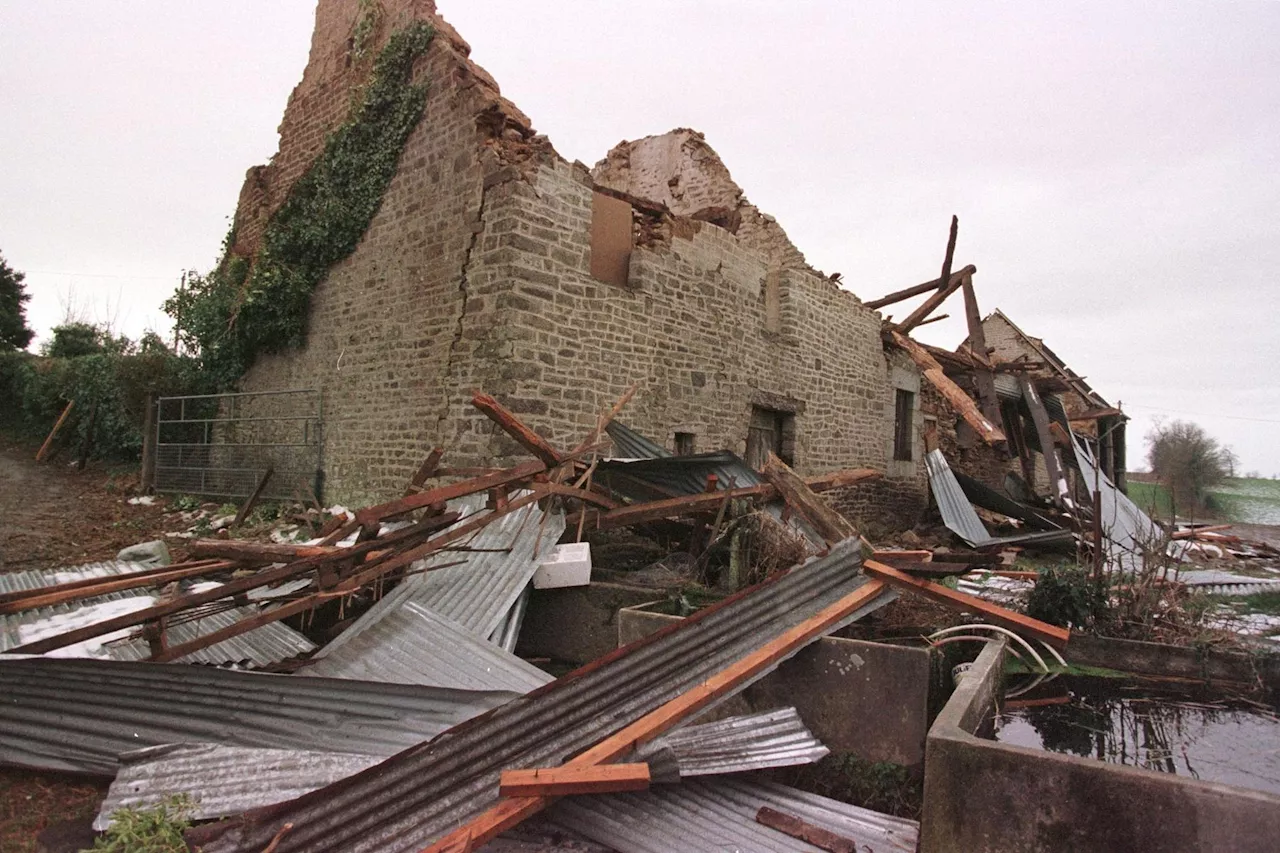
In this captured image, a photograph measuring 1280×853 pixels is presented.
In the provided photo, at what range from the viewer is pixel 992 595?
20.7 ft

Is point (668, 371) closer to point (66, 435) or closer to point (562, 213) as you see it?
point (562, 213)

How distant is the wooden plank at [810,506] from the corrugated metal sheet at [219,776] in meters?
3.18

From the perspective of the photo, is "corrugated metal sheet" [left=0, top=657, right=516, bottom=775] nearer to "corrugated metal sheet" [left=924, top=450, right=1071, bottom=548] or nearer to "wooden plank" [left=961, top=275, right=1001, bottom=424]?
"corrugated metal sheet" [left=924, top=450, right=1071, bottom=548]

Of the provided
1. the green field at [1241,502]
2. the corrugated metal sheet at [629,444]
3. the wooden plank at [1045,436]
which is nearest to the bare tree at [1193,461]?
the green field at [1241,502]

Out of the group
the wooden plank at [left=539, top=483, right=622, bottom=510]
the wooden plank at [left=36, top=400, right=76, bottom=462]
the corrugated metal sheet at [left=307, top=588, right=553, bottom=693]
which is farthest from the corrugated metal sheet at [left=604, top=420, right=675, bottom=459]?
the wooden plank at [left=36, top=400, right=76, bottom=462]

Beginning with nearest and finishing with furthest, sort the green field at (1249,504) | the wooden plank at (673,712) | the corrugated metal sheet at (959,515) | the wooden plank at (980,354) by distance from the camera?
the wooden plank at (673,712) < the corrugated metal sheet at (959,515) < the wooden plank at (980,354) < the green field at (1249,504)

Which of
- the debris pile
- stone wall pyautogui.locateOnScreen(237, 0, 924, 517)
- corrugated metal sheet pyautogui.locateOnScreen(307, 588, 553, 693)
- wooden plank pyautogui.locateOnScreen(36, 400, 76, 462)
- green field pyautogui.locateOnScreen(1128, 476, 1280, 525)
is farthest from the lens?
green field pyautogui.locateOnScreen(1128, 476, 1280, 525)

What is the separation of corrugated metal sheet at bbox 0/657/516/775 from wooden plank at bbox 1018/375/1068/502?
11.8m

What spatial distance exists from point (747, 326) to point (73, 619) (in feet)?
27.2

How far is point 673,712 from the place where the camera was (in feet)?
10.4

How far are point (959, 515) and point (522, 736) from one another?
986cm

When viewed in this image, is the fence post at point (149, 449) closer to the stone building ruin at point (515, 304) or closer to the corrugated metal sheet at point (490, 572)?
the stone building ruin at point (515, 304)

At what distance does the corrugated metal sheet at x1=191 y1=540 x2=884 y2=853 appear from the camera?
2672mm

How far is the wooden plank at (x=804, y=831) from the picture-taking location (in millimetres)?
2943
